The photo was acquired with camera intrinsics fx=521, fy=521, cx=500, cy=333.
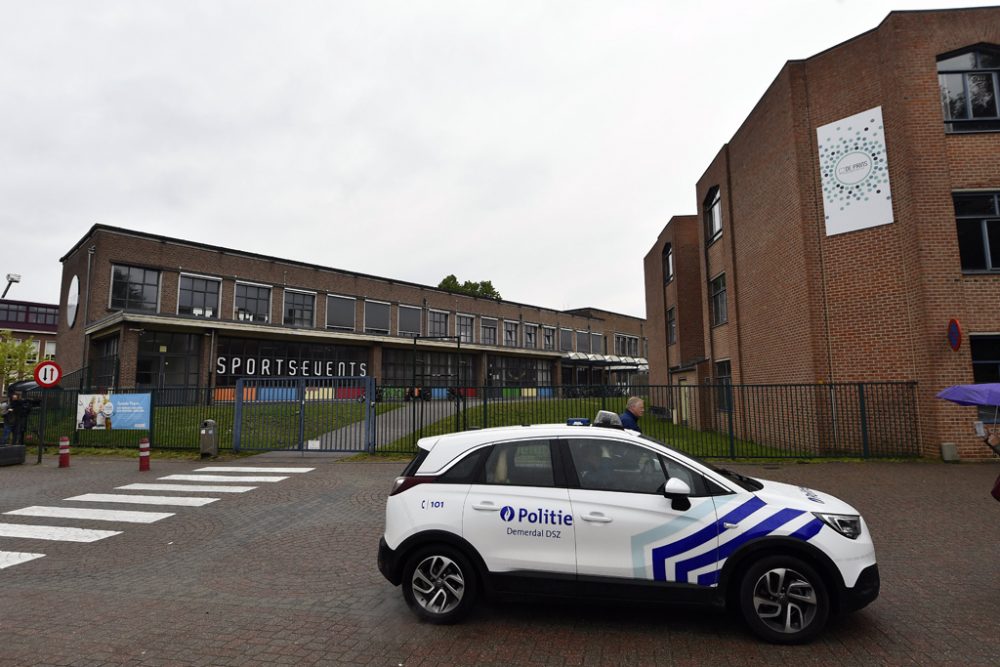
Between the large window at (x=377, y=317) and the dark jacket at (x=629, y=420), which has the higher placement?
the large window at (x=377, y=317)

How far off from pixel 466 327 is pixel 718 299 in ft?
90.6

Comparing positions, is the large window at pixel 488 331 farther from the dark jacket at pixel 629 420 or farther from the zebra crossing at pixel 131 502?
the dark jacket at pixel 629 420

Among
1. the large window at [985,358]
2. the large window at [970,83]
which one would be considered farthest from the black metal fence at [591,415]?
the large window at [970,83]

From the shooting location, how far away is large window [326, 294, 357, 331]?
35.5 m

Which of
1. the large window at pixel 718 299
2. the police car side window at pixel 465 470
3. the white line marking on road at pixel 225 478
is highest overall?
the large window at pixel 718 299

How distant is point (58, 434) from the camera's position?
58.2 feet

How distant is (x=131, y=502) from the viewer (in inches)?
356

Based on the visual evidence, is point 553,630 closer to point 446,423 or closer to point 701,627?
point 701,627

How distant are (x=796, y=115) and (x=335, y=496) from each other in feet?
49.6

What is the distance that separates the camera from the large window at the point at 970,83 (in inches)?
508

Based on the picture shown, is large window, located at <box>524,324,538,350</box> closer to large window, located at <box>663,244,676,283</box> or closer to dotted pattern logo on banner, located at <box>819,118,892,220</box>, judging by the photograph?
large window, located at <box>663,244,676,283</box>

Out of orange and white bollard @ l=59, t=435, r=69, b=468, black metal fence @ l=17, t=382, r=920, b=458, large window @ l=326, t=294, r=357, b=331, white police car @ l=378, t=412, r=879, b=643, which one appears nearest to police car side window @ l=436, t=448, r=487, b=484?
white police car @ l=378, t=412, r=879, b=643

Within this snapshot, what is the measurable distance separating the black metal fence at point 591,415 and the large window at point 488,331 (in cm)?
2942

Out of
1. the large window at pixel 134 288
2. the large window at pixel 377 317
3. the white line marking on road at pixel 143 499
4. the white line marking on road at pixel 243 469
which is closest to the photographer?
the white line marking on road at pixel 143 499
